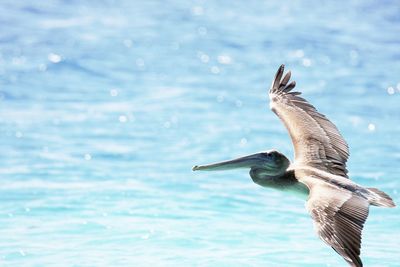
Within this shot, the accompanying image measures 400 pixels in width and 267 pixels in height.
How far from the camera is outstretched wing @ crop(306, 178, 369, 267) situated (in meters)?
5.27

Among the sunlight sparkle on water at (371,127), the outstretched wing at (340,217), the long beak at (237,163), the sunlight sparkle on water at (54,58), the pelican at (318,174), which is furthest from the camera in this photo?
the sunlight sparkle on water at (54,58)

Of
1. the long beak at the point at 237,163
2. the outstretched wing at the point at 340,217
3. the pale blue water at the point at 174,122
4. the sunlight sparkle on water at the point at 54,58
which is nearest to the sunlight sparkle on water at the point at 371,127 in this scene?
the pale blue water at the point at 174,122

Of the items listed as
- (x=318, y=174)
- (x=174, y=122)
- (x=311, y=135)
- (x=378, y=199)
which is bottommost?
(x=174, y=122)

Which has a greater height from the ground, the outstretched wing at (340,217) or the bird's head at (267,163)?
the outstretched wing at (340,217)

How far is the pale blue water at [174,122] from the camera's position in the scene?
29.9 ft

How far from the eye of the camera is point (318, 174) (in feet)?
22.2

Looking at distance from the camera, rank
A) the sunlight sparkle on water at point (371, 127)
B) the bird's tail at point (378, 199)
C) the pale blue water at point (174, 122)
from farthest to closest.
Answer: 1. the sunlight sparkle on water at point (371, 127)
2. the pale blue water at point (174, 122)
3. the bird's tail at point (378, 199)

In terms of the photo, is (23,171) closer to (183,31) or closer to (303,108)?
(303,108)

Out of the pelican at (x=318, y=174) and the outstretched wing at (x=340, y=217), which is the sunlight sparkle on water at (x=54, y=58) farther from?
the outstretched wing at (x=340, y=217)

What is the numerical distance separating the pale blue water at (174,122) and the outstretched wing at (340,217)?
2.51 metres

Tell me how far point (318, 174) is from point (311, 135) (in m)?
1.00

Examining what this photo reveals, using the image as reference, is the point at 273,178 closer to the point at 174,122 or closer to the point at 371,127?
the point at 174,122

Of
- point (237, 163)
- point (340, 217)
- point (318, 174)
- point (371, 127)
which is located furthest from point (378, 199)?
point (371, 127)

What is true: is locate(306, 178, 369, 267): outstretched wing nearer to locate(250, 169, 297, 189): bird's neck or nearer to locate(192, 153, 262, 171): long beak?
locate(250, 169, 297, 189): bird's neck
